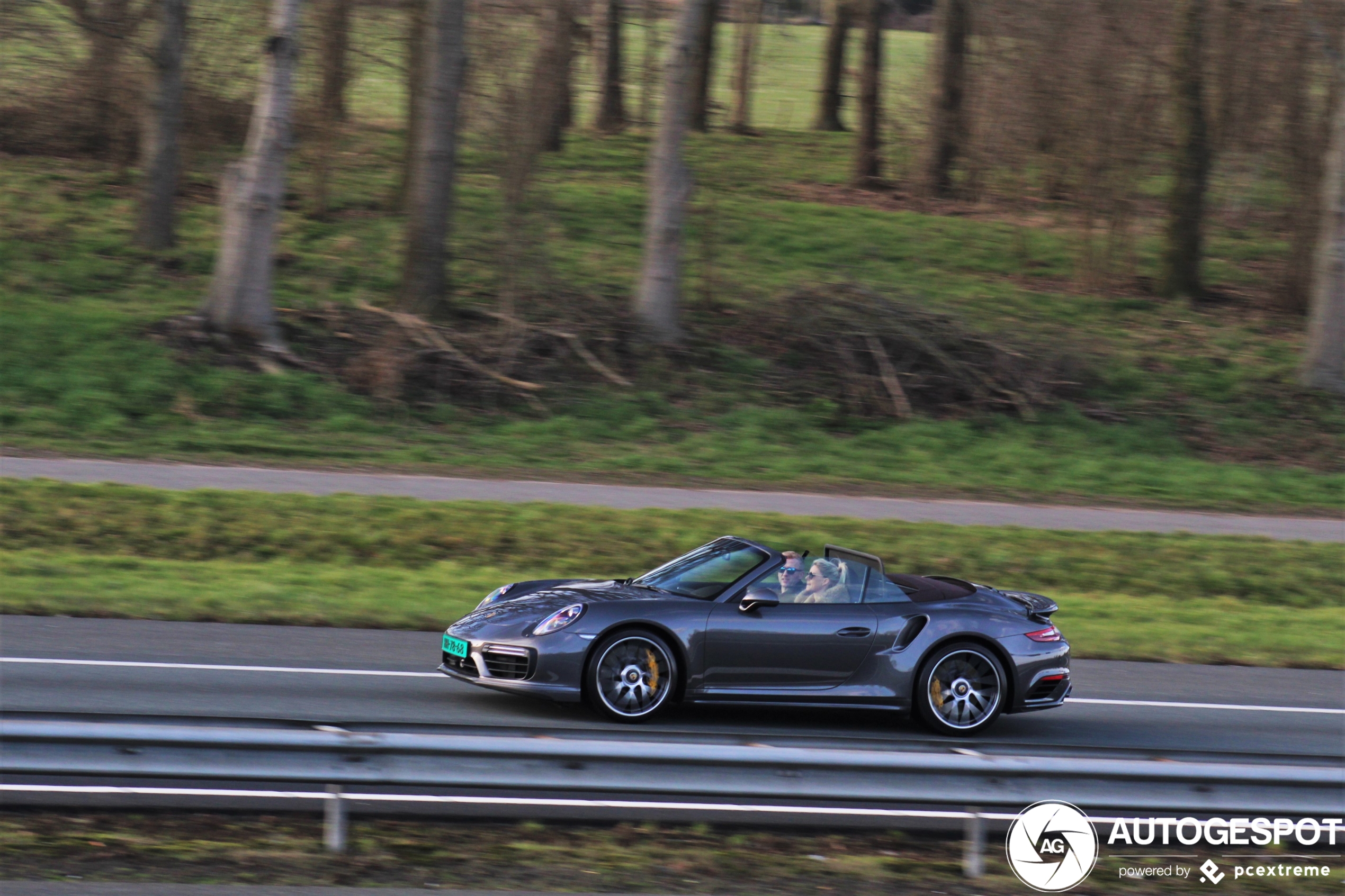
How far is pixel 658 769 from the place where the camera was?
594 centimetres

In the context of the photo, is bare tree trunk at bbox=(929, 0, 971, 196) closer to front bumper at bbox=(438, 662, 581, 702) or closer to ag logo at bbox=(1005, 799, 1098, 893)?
front bumper at bbox=(438, 662, 581, 702)

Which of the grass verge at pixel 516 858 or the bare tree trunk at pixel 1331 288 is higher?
the bare tree trunk at pixel 1331 288

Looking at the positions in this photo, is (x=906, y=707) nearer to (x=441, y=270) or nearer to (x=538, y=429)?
(x=538, y=429)

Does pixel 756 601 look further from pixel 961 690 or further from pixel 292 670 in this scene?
pixel 292 670

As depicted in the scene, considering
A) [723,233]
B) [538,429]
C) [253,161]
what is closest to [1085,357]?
[723,233]

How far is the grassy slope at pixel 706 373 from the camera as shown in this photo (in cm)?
1816

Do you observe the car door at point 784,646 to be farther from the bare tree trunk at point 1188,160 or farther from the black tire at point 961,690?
the bare tree trunk at point 1188,160

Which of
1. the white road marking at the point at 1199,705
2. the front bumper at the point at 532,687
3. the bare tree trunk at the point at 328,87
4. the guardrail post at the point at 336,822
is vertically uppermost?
the bare tree trunk at the point at 328,87

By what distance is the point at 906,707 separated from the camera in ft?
28.2

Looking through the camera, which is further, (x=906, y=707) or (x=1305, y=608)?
(x=1305, y=608)

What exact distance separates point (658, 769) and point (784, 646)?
→ 260cm

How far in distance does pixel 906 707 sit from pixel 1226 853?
242 cm

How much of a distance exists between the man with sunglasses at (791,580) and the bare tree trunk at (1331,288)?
18.4m

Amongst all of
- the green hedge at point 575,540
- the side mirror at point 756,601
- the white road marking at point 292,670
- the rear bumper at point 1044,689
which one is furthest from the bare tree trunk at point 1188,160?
the side mirror at point 756,601
